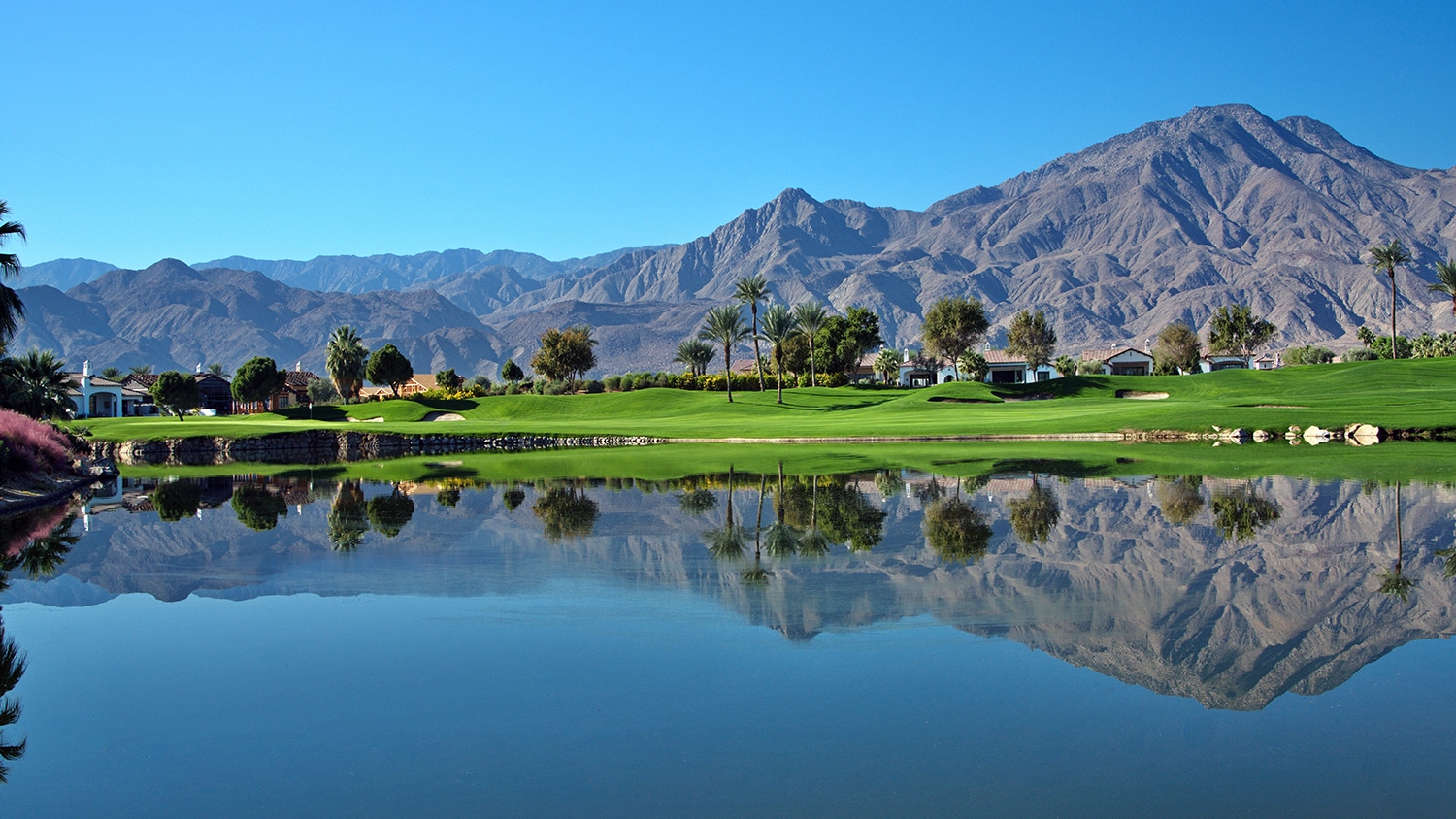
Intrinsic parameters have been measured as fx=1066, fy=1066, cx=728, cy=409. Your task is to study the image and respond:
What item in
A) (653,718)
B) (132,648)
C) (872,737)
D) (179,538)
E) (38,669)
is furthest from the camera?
(179,538)

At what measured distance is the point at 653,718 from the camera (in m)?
8.55

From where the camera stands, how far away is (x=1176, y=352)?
134 m

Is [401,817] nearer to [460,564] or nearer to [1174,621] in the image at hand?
[1174,621]

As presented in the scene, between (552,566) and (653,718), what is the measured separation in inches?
277

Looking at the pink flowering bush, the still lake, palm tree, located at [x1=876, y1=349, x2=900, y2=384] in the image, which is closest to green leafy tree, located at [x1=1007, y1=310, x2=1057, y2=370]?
palm tree, located at [x1=876, y1=349, x2=900, y2=384]

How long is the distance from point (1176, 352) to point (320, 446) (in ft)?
365

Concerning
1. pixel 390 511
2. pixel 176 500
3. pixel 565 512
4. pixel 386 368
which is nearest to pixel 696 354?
pixel 386 368

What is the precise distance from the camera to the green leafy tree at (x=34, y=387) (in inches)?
1474

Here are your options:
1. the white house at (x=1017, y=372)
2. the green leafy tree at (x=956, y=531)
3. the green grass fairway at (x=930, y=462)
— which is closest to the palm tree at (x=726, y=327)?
the green grass fairway at (x=930, y=462)

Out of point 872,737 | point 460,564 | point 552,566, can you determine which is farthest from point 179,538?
point 872,737

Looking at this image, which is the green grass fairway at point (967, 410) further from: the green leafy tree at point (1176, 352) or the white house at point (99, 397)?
the green leafy tree at point (1176, 352)

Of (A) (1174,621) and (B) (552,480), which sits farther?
(B) (552,480)

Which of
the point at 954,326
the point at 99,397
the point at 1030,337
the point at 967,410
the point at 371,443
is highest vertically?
the point at 954,326

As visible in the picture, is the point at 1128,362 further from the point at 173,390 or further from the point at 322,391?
the point at 173,390
